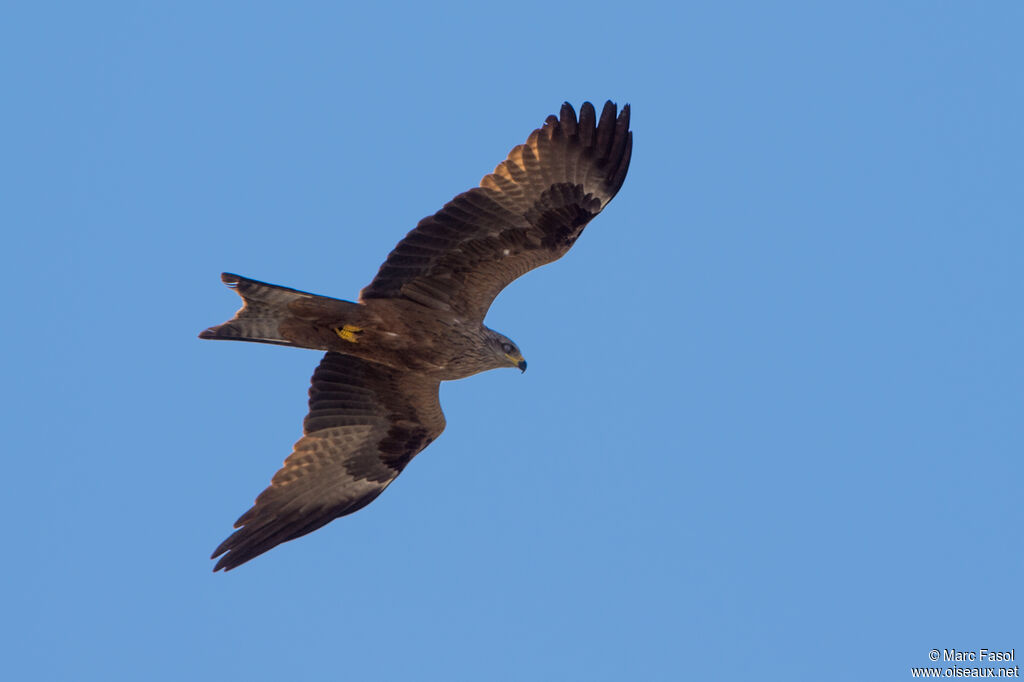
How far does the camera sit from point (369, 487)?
1060 cm

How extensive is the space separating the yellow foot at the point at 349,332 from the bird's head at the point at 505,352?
112 cm

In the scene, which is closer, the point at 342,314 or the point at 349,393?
the point at 342,314

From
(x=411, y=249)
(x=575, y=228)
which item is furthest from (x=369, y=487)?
(x=575, y=228)

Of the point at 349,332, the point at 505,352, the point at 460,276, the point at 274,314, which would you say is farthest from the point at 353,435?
the point at 460,276

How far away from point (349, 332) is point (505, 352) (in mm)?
1336

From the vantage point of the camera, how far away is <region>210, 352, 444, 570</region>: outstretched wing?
1040 centimetres

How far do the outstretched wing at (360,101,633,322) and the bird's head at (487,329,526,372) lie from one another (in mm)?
572

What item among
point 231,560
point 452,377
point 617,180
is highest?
point 617,180

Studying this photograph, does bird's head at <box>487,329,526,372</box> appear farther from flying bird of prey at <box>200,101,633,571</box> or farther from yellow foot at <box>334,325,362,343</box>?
yellow foot at <box>334,325,362,343</box>

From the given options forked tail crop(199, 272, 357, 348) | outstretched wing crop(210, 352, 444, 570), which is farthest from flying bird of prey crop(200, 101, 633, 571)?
outstretched wing crop(210, 352, 444, 570)

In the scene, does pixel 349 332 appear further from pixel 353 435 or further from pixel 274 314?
pixel 353 435

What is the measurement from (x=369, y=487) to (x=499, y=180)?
10.3 ft

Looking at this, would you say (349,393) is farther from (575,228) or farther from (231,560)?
(575,228)

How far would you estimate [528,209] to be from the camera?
966cm
